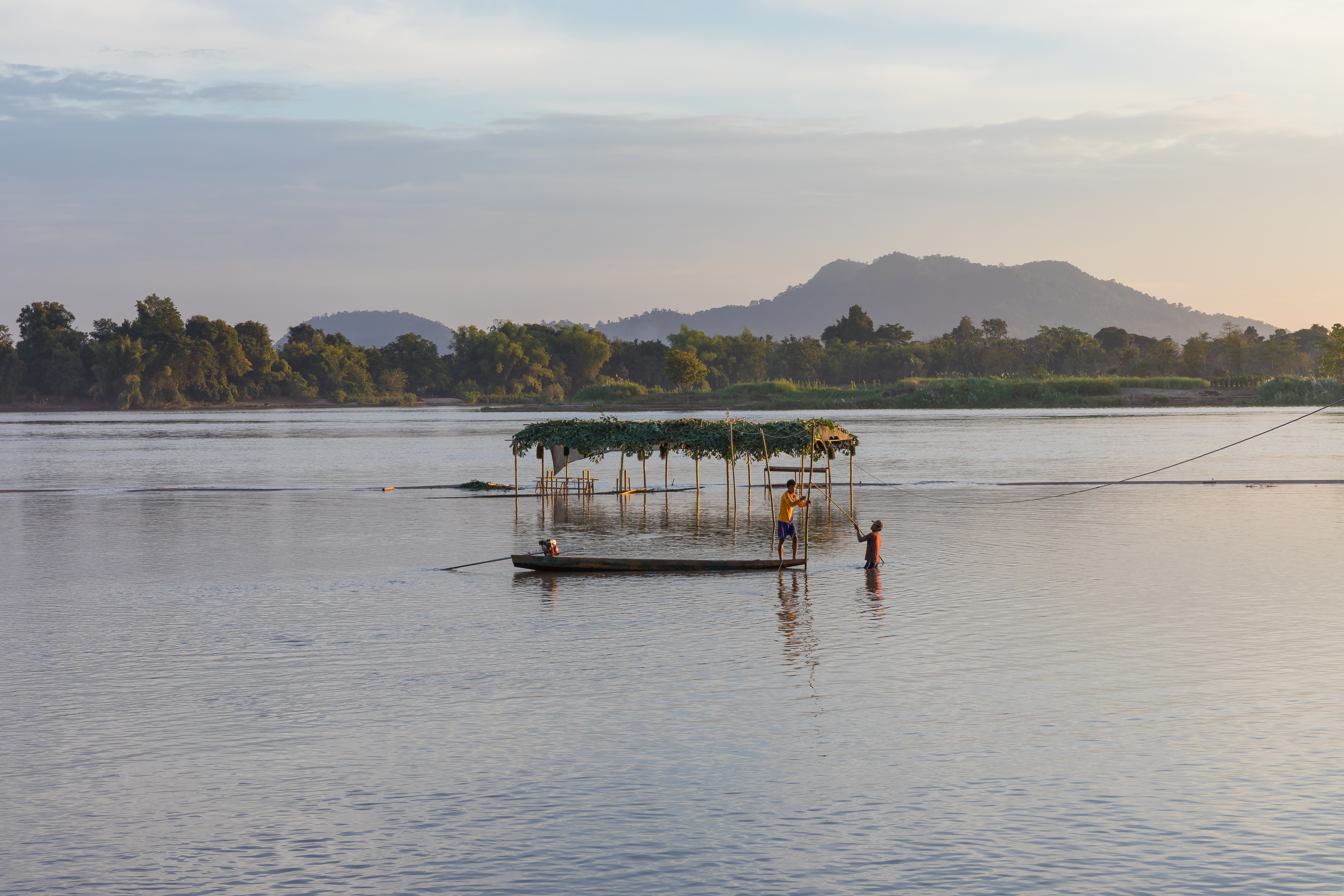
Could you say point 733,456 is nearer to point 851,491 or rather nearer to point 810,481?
point 851,491

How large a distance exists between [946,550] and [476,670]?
46.7 feet

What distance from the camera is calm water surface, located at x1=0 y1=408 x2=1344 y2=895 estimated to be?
8742 mm

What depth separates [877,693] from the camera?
43.5ft

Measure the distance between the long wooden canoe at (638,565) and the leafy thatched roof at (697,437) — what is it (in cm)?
1212

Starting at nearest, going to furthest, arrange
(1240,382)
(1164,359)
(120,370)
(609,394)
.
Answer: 1. (1240,382)
2. (1164,359)
3. (609,394)
4. (120,370)

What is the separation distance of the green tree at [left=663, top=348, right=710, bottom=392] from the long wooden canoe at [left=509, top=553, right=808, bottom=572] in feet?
475

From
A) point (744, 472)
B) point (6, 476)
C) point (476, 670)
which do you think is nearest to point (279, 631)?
point (476, 670)

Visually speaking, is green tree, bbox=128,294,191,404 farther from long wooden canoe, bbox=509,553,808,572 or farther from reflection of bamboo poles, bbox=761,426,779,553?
long wooden canoe, bbox=509,553,808,572

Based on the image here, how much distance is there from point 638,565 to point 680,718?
382 inches

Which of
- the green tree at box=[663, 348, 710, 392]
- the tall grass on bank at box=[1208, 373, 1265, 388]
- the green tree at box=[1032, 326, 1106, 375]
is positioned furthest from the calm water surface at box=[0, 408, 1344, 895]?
the green tree at box=[1032, 326, 1106, 375]

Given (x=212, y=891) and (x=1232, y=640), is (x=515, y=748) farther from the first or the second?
(x=1232, y=640)

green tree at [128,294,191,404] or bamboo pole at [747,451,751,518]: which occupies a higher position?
green tree at [128,294,191,404]

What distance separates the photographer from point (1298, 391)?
13950cm

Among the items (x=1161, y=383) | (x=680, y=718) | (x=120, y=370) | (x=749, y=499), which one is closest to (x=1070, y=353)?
(x=1161, y=383)
